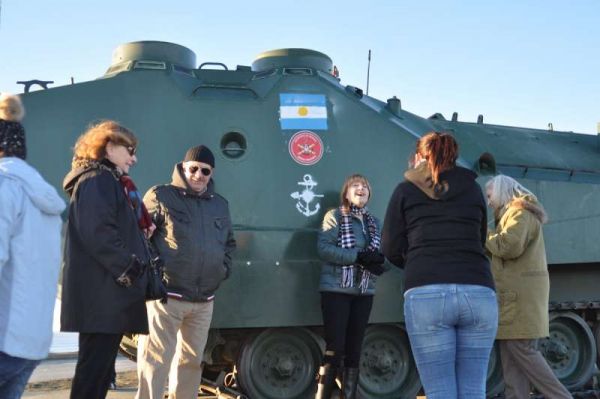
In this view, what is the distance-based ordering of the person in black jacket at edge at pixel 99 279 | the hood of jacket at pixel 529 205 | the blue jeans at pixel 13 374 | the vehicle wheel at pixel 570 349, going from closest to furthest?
the blue jeans at pixel 13 374 < the person in black jacket at edge at pixel 99 279 < the hood of jacket at pixel 529 205 < the vehicle wheel at pixel 570 349

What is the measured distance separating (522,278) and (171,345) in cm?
250

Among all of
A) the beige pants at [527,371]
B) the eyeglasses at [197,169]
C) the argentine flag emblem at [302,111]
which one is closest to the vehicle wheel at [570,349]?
the beige pants at [527,371]

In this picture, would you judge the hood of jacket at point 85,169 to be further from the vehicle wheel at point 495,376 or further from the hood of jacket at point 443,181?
the vehicle wheel at point 495,376

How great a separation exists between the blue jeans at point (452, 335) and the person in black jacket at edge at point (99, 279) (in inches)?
52.8

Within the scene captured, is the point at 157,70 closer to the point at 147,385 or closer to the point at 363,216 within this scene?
the point at 363,216

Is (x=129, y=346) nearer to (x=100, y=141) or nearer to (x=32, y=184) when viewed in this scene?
(x=100, y=141)

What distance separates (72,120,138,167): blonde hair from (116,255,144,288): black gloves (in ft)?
1.92

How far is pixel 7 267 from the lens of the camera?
264 cm

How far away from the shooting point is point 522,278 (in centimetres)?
493

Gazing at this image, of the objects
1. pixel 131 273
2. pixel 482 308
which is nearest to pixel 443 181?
pixel 482 308

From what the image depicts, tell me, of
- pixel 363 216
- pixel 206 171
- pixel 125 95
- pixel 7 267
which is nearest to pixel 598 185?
pixel 363 216

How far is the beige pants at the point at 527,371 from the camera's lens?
495 cm

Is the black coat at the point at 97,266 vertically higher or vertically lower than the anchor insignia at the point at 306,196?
Result: lower

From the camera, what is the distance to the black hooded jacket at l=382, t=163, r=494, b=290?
3.17 m
